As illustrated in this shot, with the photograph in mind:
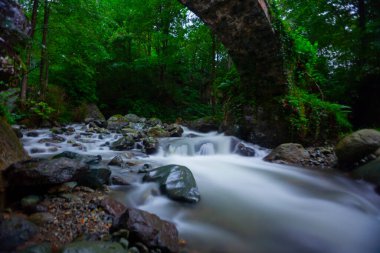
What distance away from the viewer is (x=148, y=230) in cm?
242

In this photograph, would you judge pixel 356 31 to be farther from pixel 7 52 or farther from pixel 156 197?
pixel 7 52

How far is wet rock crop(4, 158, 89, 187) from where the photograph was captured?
3.03 meters

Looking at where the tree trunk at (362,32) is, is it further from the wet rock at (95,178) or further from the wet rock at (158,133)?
the wet rock at (95,178)

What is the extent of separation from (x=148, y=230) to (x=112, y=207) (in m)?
0.84

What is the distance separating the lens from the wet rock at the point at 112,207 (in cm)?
299

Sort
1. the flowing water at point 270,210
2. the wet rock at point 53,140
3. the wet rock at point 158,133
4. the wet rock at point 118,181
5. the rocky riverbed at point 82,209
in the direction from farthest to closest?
the wet rock at point 158,133 → the wet rock at point 53,140 → the wet rock at point 118,181 → the flowing water at point 270,210 → the rocky riverbed at point 82,209

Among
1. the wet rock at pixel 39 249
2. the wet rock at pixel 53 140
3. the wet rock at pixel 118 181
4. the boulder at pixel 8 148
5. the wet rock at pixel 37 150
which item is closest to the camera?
the wet rock at pixel 39 249

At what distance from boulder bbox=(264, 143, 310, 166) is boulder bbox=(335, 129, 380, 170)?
783mm

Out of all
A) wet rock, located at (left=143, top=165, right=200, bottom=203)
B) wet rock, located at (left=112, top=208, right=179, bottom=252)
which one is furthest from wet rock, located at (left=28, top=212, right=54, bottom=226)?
wet rock, located at (left=143, top=165, right=200, bottom=203)

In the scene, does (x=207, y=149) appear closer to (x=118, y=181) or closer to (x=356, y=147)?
(x=356, y=147)

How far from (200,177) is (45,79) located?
8.37 meters

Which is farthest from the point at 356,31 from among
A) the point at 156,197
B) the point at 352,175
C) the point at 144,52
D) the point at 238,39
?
the point at 144,52

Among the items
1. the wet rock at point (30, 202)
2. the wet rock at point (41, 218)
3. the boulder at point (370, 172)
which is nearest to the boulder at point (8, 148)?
the wet rock at point (30, 202)

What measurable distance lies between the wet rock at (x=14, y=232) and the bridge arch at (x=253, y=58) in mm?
6179
